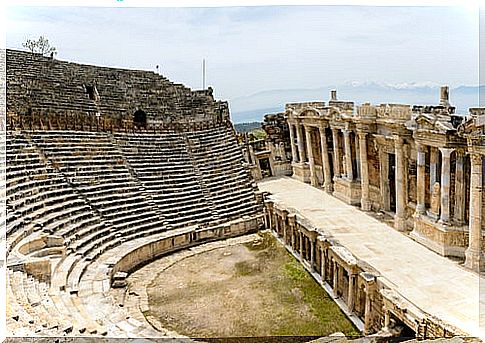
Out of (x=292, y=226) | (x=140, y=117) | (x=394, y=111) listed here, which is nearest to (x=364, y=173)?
(x=394, y=111)

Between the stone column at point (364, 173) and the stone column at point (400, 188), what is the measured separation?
93.3 inches

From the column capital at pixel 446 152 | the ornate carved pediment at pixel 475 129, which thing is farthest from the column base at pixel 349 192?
the ornate carved pediment at pixel 475 129

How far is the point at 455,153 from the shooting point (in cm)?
1388

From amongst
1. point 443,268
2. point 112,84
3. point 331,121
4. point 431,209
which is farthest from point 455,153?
point 112,84

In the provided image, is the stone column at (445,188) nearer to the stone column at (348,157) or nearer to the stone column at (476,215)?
the stone column at (476,215)

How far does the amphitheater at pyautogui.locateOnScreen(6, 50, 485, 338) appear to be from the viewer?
10609 millimetres

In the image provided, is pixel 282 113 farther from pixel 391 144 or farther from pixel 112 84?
pixel 391 144

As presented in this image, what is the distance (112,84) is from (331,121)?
10.6m

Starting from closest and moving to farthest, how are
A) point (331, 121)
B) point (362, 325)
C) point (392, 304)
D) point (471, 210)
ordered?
point (392, 304), point (362, 325), point (471, 210), point (331, 121)

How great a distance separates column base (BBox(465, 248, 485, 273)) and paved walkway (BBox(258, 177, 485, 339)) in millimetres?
224

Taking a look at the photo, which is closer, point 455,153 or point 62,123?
point 455,153

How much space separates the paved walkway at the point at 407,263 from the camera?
9992 millimetres

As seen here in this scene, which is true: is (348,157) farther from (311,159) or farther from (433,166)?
(433,166)

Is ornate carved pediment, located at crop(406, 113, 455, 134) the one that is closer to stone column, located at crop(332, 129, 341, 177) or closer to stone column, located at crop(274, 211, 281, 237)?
stone column, located at crop(274, 211, 281, 237)
